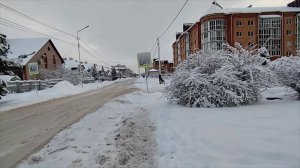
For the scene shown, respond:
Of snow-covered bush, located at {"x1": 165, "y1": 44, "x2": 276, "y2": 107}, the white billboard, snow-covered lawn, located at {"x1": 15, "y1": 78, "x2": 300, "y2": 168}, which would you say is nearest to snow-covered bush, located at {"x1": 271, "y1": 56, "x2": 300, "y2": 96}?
snow-covered bush, located at {"x1": 165, "y1": 44, "x2": 276, "y2": 107}

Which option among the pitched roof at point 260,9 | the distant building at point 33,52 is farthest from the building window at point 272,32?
the distant building at point 33,52

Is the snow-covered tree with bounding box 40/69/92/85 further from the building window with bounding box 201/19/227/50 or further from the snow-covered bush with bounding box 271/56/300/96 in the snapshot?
the snow-covered bush with bounding box 271/56/300/96

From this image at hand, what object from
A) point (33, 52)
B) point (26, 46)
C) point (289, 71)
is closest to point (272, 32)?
point (33, 52)

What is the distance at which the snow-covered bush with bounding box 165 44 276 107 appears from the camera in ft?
31.4

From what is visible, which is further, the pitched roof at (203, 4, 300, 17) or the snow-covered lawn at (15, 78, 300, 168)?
the pitched roof at (203, 4, 300, 17)

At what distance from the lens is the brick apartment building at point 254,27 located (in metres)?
59.6

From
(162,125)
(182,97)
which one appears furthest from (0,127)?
(182,97)

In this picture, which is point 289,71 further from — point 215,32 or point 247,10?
point 247,10

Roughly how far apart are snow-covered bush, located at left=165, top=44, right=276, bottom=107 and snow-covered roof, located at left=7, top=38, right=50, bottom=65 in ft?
141

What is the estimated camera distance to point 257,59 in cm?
1013

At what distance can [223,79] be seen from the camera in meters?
9.62

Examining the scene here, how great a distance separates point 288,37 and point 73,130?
216ft

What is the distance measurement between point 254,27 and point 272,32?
14.6 ft

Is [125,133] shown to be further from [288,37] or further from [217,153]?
[288,37]
